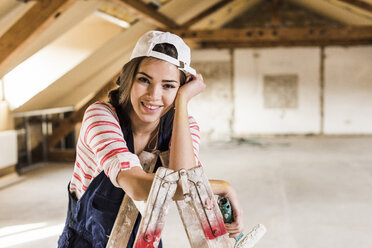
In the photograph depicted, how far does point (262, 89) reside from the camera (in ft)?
30.9

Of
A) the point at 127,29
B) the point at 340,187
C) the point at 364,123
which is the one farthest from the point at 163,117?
the point at 364,123

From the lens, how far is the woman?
3.60 ft

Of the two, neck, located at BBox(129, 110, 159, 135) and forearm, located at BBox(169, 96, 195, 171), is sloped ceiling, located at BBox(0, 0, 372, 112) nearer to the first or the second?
neck, located at BBox(129, 110, 159, 135)

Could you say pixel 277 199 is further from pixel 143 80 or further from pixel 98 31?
pixel 98 31

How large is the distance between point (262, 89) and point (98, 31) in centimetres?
508

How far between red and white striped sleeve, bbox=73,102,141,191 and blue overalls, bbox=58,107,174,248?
0.05 metres

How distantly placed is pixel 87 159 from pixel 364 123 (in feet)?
30.4

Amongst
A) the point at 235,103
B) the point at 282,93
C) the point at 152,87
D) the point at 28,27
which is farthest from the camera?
the point at 235,103

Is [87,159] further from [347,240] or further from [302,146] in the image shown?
Answer: [302,146]

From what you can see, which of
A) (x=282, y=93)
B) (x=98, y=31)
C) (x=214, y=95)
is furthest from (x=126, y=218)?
(x=282, y=93)

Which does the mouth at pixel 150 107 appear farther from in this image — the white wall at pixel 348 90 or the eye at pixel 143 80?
the white wall at pixel 348 90

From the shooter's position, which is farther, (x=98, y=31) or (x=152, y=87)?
(x=98, y=31)

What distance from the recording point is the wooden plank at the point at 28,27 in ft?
11.7

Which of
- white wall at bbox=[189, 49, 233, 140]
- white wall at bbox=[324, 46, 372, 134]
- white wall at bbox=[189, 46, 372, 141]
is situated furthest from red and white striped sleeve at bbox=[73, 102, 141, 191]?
white wall at bbox=[324, 46, 372, 134]
